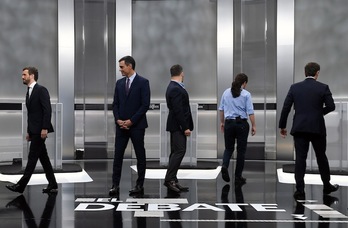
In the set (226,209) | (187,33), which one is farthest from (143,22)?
(226,209)

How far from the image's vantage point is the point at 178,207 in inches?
230

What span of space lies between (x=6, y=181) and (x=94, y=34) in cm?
463

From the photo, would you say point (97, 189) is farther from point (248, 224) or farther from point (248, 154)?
point (248, 154)

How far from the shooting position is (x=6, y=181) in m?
7.87

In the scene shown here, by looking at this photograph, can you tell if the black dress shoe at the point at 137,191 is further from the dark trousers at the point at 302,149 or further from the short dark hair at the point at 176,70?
the dark trousers at the point at 302,149

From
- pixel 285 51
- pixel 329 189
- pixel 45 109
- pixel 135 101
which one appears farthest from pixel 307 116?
pixel 285 51

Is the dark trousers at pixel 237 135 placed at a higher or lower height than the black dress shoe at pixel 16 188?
higher

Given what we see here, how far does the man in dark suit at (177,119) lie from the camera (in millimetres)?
6715

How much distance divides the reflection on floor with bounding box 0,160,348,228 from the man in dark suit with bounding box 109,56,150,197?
1.69 ft

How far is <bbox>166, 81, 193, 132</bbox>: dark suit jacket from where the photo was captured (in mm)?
6707

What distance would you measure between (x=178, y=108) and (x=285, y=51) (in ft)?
16.8

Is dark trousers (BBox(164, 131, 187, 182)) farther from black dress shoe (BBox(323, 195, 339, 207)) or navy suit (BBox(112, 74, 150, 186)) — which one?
black dress shoe (BBox(323, 195, 339, 207))

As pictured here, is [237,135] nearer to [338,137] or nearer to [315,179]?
[315,179]

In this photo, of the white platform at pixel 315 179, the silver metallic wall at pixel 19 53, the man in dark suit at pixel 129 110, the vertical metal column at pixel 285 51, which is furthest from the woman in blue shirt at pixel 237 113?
the silver metallic wall at pixel 19 53
